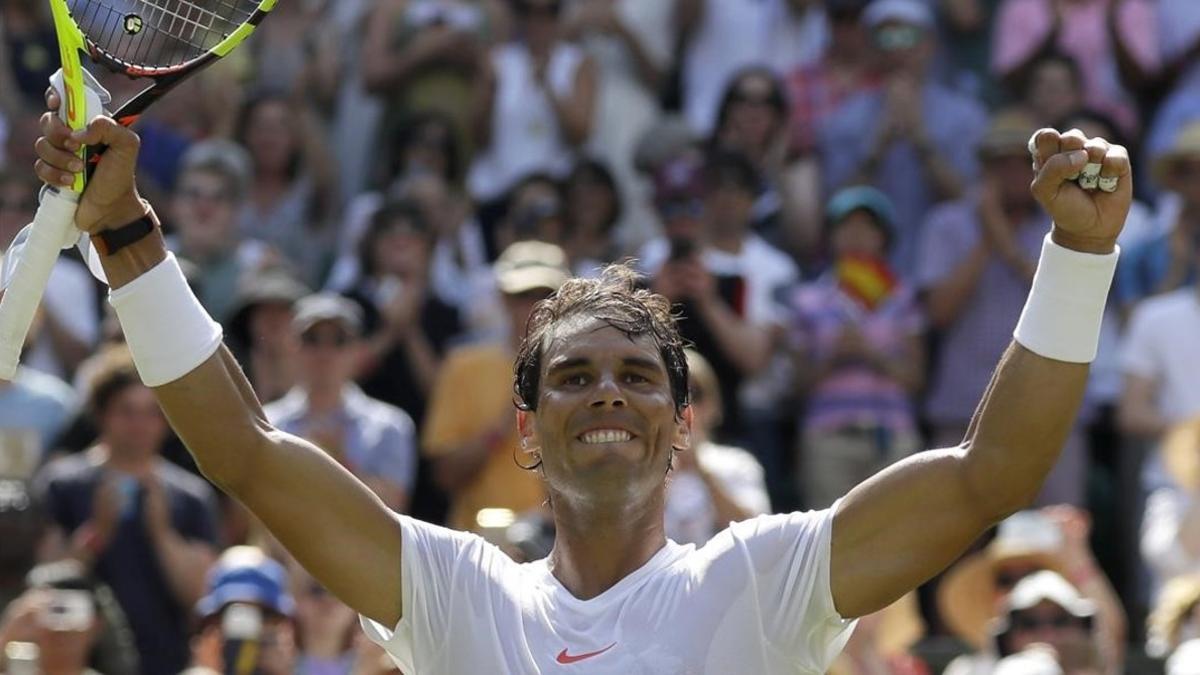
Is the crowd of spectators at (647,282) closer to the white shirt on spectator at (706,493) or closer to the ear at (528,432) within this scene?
the white shirt on spectator at (706,493)

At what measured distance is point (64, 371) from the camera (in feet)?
32.0

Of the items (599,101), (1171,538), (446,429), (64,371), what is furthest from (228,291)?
(1171,538)

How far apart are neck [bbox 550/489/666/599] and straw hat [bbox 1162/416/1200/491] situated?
479 cm

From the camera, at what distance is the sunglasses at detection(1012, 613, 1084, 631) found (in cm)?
714

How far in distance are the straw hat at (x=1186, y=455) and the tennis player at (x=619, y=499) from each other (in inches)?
188

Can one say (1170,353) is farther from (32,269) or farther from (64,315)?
(32,269)

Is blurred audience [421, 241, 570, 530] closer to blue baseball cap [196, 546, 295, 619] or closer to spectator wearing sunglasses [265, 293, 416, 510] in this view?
spectator wearing sunglasses [265, 293, 416, 510]

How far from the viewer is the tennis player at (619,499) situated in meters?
3.93

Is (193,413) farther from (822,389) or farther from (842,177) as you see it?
(842,177)

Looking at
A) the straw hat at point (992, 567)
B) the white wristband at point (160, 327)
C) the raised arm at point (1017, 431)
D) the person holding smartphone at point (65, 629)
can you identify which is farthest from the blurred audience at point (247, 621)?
the raised arm at point (1017, 431)

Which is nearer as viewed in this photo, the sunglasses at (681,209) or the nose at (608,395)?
the nose at (608,395)

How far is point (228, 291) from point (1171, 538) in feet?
13.1

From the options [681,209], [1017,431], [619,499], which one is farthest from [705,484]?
[1017,431]

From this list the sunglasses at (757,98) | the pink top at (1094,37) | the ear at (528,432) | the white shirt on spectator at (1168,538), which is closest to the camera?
the ear at (528,432)
